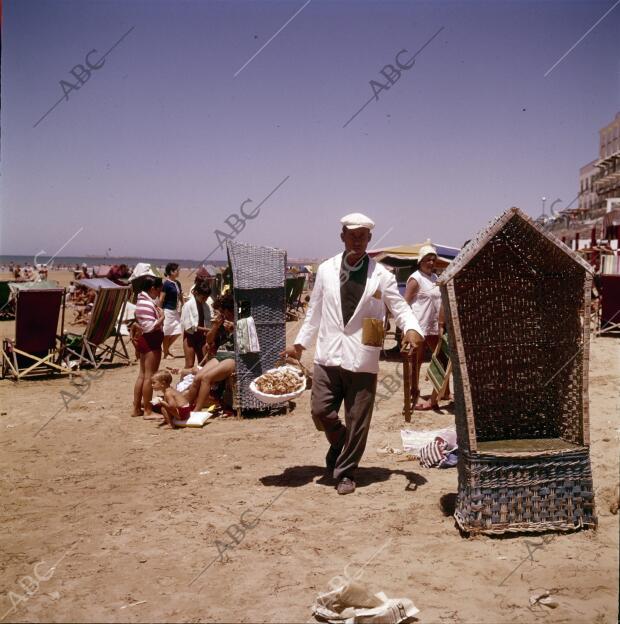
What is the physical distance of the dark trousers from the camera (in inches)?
185

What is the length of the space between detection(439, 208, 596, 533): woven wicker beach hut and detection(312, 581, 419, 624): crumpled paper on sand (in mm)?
1048

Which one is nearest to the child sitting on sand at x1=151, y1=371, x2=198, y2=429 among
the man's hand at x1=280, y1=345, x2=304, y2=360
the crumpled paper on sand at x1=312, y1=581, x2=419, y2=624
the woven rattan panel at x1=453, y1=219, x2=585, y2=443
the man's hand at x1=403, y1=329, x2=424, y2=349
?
the man's hand at x1=280, y1=345, x2=304, y2=360

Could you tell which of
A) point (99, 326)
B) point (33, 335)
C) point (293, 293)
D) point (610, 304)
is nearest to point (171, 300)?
point (99, 326)

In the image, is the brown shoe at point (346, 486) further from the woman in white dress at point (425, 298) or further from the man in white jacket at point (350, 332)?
the woman in white dress at point (425, 298)

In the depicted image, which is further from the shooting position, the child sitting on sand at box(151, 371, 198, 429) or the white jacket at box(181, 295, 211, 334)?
the white jacket at box(181, 295, 211, 334)

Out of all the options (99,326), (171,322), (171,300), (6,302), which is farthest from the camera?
(6,302)

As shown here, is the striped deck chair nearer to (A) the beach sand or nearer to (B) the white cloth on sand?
(B) the white cloth on sand

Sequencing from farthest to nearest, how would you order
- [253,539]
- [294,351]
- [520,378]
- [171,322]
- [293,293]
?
[293,293] → [171,322] → [294,351] → [520,378] → [253,539]

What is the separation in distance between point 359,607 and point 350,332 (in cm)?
213

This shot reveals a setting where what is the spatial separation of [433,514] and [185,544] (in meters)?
1.69

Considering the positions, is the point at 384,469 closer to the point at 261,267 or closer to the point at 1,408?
the point at 261,267

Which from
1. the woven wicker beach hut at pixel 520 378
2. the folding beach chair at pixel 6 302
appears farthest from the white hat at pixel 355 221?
the folding beach chair at pixel 6 302

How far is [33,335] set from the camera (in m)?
10.4

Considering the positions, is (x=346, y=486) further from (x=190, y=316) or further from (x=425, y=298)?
(x=190, y=316)
